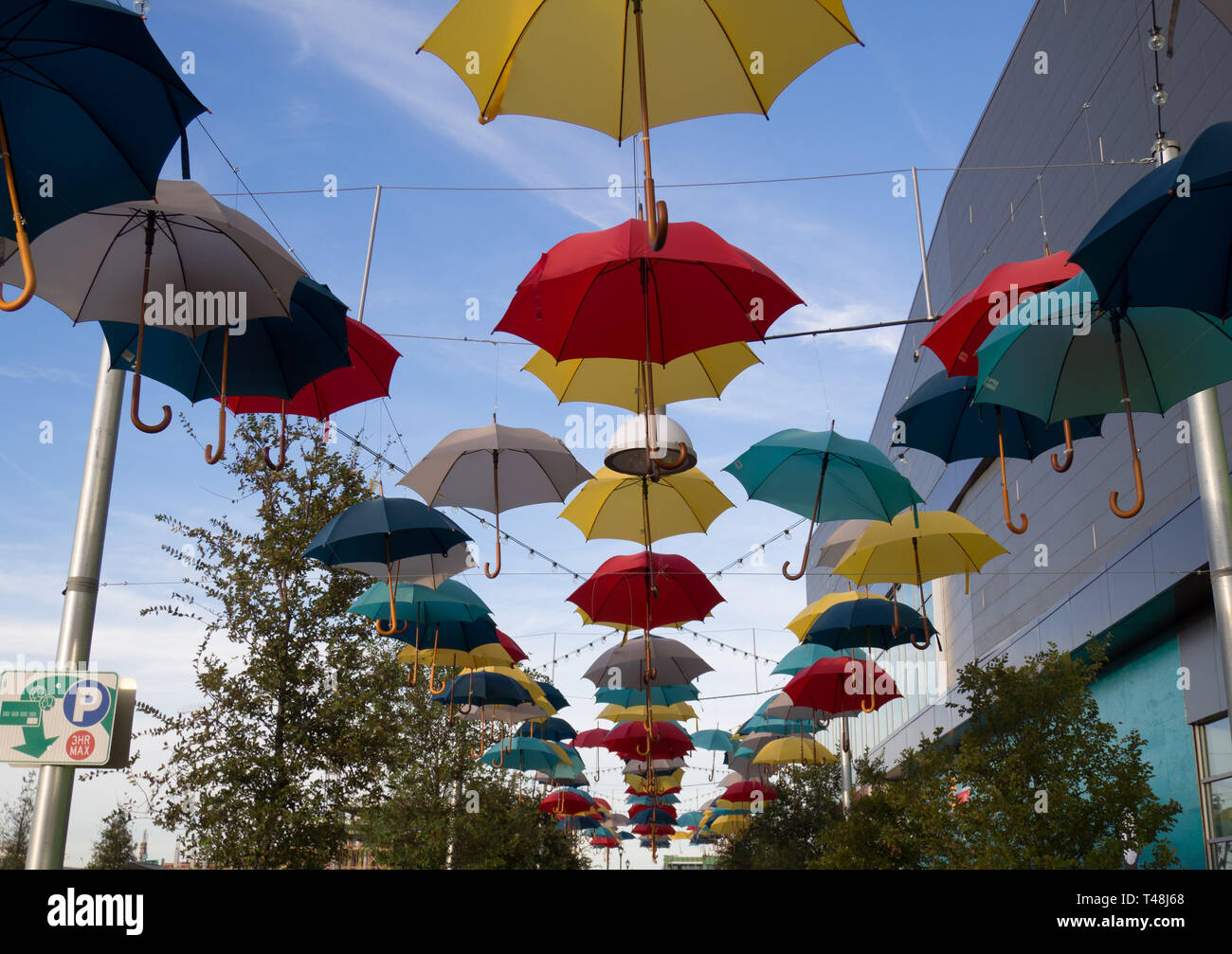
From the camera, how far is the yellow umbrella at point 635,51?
19.4ft

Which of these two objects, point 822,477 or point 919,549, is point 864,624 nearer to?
point 919,549

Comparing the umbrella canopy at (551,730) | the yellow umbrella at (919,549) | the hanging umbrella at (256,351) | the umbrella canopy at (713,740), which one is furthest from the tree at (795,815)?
the hanging umbrella at (256,351)

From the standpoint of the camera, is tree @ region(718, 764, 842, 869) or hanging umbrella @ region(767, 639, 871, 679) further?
tree @ region(718, 764, 842, 869)

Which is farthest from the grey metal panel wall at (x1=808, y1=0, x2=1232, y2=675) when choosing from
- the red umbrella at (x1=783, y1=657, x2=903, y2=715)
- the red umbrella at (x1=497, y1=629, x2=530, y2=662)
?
the red umbrella at (x1=497, y1=629, x2=530, y2=662)

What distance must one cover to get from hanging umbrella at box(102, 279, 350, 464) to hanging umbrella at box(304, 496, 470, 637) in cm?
261

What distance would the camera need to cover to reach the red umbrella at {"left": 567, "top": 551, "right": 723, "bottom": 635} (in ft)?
40.0

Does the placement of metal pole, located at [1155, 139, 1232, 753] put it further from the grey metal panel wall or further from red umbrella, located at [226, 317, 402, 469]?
red umbrella, located at [226, 317, 402, 469]

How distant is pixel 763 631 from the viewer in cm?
2980

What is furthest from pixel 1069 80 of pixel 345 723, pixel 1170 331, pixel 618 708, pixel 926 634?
pixel 345 723

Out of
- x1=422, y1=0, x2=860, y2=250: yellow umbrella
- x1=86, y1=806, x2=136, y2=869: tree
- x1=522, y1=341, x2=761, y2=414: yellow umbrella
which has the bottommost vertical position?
x1=86, y1=806, x2=136, y2=869: tree

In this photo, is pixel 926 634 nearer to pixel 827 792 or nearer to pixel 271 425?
pixel 271 425

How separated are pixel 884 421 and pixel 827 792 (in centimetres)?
2072

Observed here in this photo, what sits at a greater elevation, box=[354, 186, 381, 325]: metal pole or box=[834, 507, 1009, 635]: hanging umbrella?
box=[354, 186, 381, 325]: metal pole

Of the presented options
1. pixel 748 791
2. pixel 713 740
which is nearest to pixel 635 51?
pixel 748 791
